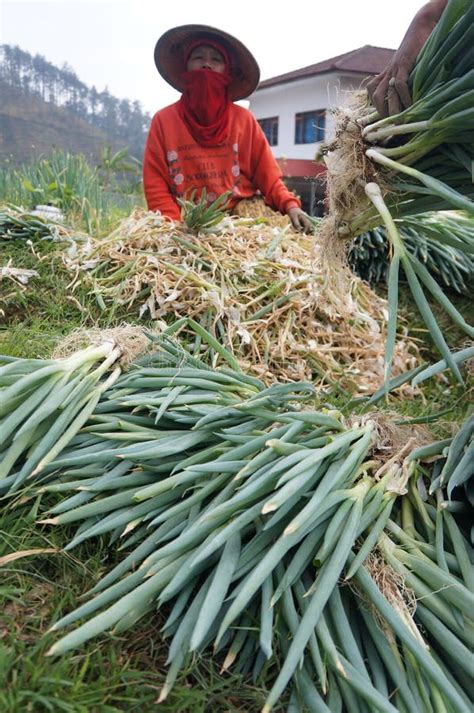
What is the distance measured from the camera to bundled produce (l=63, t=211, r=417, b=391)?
6.54ft

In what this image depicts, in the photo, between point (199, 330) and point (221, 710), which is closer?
point (221, 710)

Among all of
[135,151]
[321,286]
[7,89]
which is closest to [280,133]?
[135,151]

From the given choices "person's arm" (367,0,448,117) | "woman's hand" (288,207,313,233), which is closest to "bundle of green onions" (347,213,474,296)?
"woman's hand" (288,207,313,233)

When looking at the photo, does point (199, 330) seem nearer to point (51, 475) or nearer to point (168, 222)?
point (51, 475)

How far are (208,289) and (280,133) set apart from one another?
630 inches

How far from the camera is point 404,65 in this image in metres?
1.09

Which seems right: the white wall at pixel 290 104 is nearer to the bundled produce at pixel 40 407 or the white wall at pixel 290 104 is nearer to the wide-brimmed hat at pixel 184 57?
the wide-brimmed hat at pixel 184 57

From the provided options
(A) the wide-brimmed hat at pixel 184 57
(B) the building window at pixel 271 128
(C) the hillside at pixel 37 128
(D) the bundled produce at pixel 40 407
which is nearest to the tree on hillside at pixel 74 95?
(C) the hillside at pixel 37 128

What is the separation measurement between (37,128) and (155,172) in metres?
7.59

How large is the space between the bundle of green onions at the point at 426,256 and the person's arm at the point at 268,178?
416 mm

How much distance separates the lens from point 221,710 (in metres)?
0.85

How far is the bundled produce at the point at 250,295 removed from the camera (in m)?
1.99

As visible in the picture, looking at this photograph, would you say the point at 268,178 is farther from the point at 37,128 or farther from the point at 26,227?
the point at 37,128

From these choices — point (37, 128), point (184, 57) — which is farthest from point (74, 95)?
point (184, 57)
